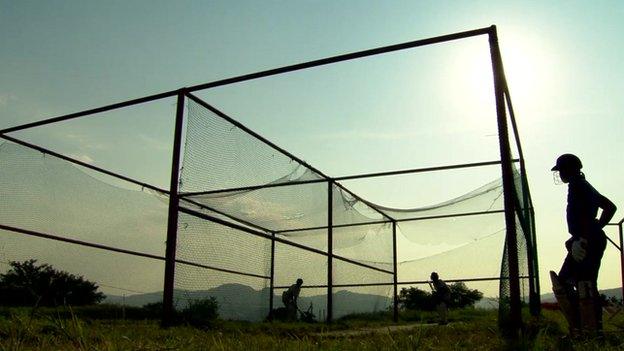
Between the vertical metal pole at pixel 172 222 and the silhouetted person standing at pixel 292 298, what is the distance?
418 cm

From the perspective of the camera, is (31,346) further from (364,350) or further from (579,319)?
(579,319)

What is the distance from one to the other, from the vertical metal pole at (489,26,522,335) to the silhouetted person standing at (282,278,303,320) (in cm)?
559

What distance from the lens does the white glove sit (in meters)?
3.73

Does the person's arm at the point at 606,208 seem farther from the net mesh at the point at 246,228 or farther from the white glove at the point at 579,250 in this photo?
the net mesh at the point at 246,228

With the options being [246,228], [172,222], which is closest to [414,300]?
[246,228]

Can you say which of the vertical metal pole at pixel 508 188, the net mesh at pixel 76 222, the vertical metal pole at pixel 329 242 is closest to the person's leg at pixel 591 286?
the vertical metal pole at pixel 508 188

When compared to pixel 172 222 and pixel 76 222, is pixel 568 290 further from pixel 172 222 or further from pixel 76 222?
pixel 76 222

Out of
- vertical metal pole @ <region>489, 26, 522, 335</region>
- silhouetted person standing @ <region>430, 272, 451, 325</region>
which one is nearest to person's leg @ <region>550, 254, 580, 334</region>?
vertical metal pole @ <region>489, 26, 522, 335</region>

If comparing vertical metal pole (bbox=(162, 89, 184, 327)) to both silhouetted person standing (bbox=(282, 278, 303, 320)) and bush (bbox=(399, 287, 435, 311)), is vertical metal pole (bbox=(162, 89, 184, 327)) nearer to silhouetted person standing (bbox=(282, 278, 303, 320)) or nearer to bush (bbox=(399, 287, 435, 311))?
silhouetted person standing (bbox=(282, 278, 303, 320))

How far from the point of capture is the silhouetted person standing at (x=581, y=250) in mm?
3680

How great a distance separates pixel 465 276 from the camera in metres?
8.78

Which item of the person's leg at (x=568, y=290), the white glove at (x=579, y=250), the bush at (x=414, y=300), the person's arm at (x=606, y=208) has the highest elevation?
the person's arm at (x=606, y=208)

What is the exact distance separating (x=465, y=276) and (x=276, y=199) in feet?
11.4

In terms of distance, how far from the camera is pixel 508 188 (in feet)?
12.7
